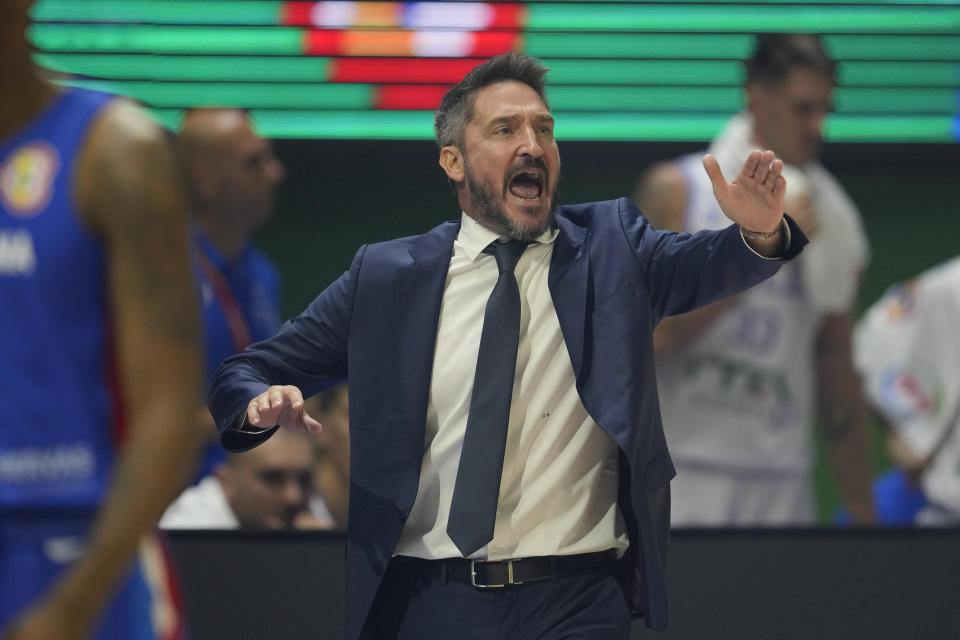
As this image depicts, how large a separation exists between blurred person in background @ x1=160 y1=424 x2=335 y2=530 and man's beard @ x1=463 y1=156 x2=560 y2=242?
1811 millimetres

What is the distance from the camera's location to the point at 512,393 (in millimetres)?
2914

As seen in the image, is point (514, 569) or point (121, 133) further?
point (514, 569)

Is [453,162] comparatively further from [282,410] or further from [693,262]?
[282,410]

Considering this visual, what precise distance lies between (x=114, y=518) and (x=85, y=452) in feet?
0.49

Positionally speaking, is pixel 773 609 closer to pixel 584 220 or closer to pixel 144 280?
pixel 584 220

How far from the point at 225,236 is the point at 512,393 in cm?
222

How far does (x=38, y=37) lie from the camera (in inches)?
192

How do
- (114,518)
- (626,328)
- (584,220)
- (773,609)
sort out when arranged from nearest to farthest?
(114,518) < (626,328) < (584,220) < (773,609)

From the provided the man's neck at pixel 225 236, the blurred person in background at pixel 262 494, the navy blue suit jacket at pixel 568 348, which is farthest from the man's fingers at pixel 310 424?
the man's neck at pixel 225 236

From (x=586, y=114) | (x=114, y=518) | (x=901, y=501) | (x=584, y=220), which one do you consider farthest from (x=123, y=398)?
(x=901, y=501)

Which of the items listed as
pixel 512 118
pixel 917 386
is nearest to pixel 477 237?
pixel 512 118

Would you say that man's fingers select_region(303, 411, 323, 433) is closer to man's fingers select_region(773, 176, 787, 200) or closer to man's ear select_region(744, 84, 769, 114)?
man's fingers select_region(773, 176, 787, 200)

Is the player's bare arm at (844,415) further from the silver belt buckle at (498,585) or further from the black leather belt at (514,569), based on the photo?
the silver belt buckle at (498,585)

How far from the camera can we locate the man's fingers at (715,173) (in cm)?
279
